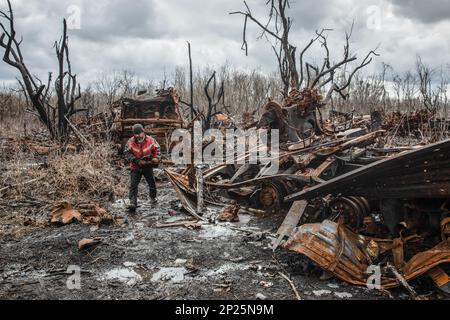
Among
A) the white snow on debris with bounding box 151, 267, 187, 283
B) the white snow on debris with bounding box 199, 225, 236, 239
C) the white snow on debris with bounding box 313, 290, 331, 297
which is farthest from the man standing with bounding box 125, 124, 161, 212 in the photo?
the white snow on debris with bounding box 313, 290, 331, 297

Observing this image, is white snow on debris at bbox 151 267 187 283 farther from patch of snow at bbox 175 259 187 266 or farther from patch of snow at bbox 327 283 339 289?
patch of snow at bbox 327 283 339 289

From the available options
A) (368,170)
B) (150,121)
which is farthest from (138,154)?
(150,121)

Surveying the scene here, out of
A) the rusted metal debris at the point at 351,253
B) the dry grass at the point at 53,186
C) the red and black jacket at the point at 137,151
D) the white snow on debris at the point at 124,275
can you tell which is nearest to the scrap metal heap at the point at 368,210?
the rusted metal debris at the point at 351,253

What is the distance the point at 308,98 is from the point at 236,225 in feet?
12.0

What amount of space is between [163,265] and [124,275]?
0.53m

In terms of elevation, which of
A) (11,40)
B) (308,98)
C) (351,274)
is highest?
(11,40)

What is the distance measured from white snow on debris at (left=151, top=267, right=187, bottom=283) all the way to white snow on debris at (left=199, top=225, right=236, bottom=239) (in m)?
1.22

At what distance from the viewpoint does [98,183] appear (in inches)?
328

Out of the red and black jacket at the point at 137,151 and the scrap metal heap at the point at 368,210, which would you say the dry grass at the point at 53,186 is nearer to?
the red and black jacket at the point at 137,151

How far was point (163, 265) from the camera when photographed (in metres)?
4.77

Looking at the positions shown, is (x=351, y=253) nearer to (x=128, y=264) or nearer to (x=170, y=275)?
(x=170, y=275)

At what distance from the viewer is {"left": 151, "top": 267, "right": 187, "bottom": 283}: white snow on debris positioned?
4328 millimetres
